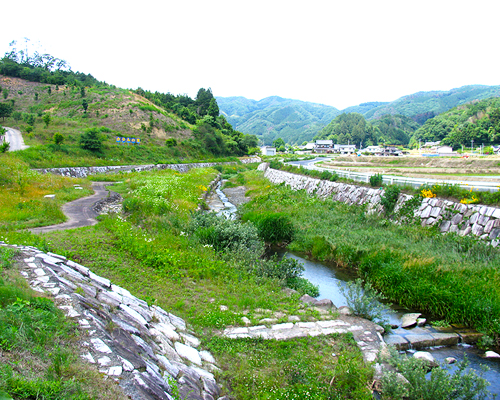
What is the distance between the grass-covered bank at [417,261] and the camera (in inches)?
307

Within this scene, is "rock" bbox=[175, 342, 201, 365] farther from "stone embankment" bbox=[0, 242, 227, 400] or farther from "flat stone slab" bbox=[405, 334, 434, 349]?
"flat stone slab" bbox=[405, 334, 434, 349]

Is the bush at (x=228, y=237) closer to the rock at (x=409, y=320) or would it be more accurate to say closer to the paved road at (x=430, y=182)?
the rock at (x=409, y=320)

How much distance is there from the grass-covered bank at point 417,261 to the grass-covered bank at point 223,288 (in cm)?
313

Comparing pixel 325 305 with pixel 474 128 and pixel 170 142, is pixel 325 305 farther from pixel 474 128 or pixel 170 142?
pixel 474 128

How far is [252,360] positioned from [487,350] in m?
5.47

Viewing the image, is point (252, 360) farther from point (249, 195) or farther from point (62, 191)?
point (249, 195)

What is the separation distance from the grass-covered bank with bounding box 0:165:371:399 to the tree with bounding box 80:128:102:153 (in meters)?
28.1

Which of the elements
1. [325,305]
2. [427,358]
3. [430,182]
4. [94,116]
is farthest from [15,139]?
[427,358]

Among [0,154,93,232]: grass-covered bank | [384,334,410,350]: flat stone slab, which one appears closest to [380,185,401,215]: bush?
[384,334,410,350]: flat stone slab

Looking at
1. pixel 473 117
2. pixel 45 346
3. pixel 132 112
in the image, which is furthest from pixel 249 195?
pixel 473 117

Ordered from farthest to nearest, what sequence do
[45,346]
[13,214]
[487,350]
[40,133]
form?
[40,133]
[13,214]
[487,350]
[45,346]

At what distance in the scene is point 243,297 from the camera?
Result: 7387 mm

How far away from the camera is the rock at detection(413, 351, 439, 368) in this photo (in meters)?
6.10

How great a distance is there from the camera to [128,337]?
4.16 meters
